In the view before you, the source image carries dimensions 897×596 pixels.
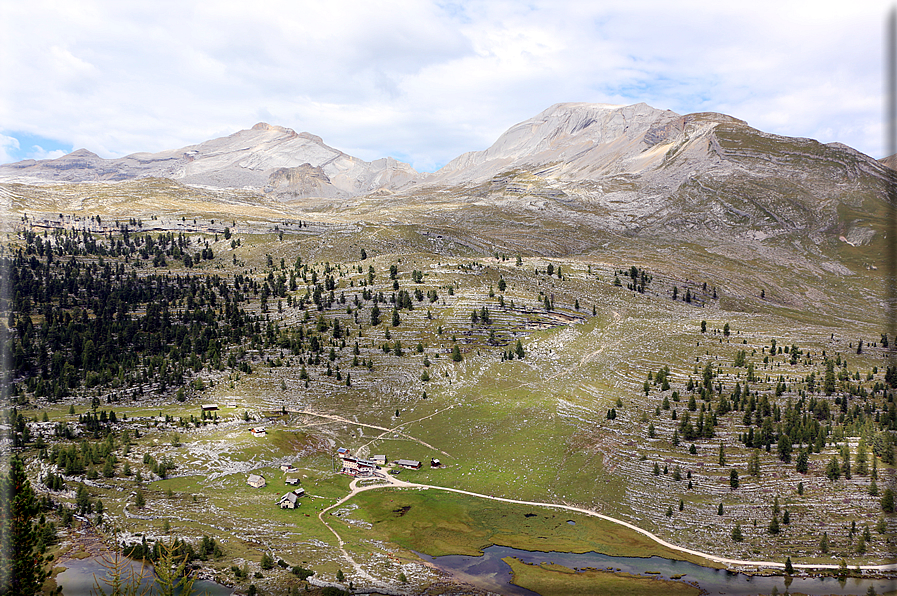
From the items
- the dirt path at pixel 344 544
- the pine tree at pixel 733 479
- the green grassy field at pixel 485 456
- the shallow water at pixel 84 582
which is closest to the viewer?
the shallow water at pixel 84 582

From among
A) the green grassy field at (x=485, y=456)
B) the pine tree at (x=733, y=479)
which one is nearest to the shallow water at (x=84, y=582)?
the green grassy field at (x=485, y=456)

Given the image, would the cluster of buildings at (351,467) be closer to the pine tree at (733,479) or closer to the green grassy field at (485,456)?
the green grassy field at (485,456)

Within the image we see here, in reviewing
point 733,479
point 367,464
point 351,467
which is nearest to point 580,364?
point 733,479

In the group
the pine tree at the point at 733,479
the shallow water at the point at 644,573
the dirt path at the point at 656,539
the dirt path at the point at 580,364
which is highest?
the dirt path at the point at 580,364

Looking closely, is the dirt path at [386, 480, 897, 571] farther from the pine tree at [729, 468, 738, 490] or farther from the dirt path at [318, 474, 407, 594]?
the pine tree at [729, 468, 738, 490]

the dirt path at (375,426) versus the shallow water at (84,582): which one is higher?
the dirt path at (375,426)

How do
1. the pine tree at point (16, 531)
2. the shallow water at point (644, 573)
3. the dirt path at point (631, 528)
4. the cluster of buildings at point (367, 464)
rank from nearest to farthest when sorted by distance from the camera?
the pine tree at point (16, 531), the shallow water at point (644, 573), the dirt path at point (631, 528), the cluster of buildings at point (367, 464)

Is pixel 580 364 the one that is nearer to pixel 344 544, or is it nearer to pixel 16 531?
pixel 344 544

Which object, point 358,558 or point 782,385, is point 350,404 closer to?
point 358,558

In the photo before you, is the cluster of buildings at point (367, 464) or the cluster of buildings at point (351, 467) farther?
the cluster of buildings at point (367, 464)

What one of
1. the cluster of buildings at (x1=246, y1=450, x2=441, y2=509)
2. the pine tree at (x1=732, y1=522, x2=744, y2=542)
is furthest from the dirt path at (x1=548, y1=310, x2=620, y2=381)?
the pine tree at (x1=732, y1=522, x2=744, y2=542)
